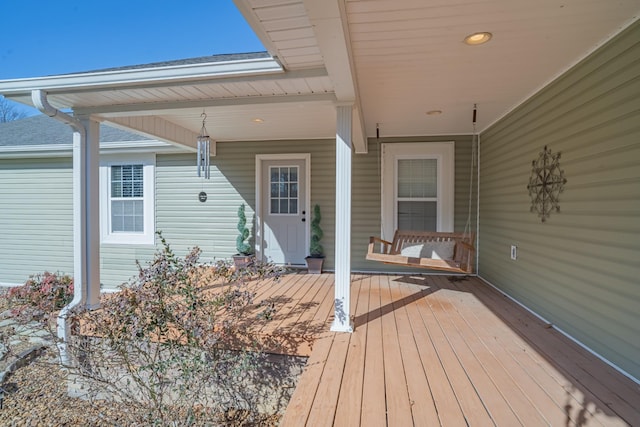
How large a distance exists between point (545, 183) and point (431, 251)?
1562 mm

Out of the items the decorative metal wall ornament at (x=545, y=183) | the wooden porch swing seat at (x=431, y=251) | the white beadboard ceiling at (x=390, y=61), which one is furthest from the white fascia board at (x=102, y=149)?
the decorative metal wall ornament at (x=545, y=183)

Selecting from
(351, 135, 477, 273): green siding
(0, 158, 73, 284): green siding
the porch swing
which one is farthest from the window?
(0, 158, 73, 284): green siding

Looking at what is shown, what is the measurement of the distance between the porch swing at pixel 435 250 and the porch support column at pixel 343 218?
1.08 m

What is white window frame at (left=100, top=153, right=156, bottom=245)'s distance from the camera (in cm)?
578

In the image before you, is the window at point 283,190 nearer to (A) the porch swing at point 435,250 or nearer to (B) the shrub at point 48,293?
(A) the porch swing at point 435,250

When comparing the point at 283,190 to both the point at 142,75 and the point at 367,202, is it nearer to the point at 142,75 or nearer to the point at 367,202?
the point at 367,202

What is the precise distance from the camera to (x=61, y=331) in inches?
115

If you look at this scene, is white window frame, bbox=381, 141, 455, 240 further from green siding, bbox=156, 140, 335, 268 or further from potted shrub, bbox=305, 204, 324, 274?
potted shrub, bbox=305, 204, 324, 274

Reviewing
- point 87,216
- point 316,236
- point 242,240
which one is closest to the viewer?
point 87,216

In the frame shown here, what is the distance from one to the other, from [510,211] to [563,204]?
107 cm

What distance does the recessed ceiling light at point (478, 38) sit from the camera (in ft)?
6.86

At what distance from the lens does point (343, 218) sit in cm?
272

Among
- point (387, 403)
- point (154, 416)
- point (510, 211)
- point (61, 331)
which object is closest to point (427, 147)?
point (510, 211)

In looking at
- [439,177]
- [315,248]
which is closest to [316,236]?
[315,248]
